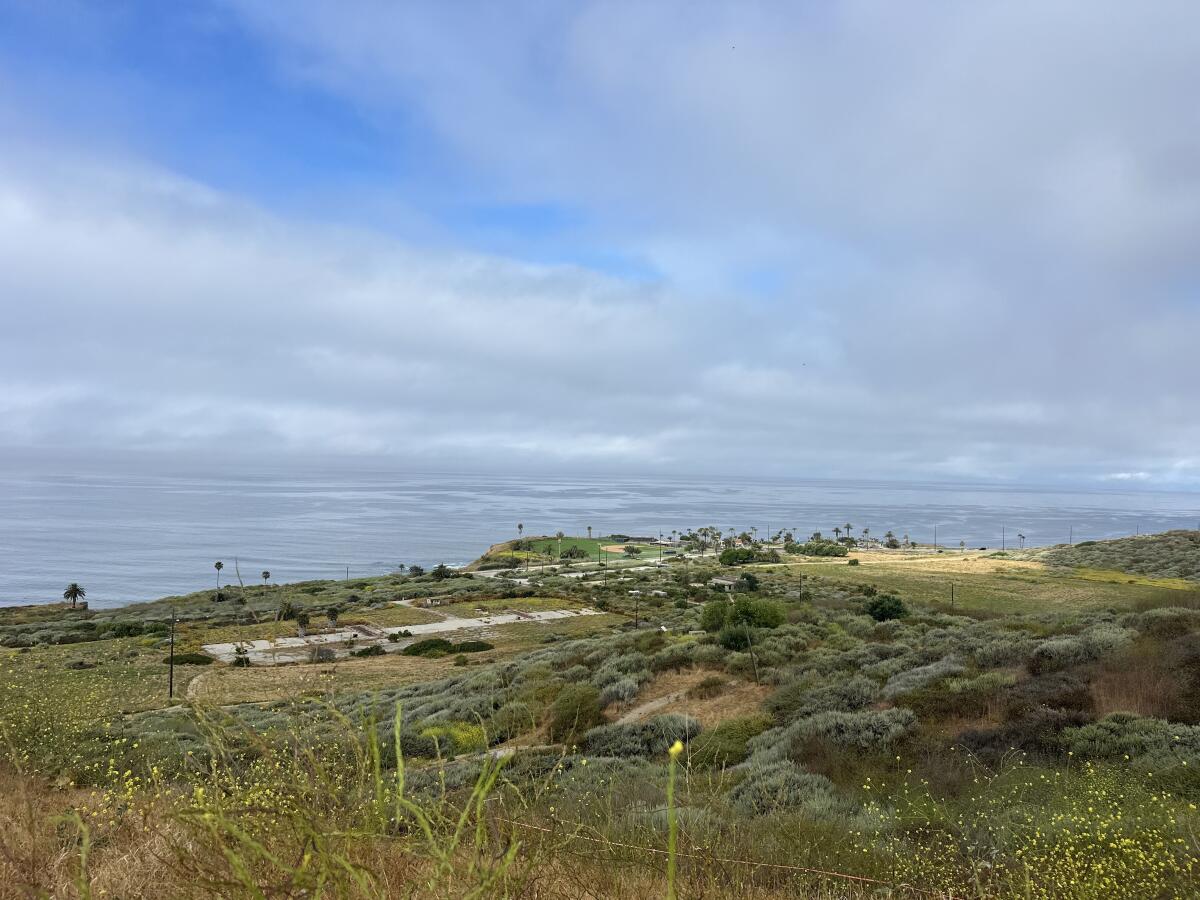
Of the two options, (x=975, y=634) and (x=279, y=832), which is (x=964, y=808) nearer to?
(x=279, y=832)

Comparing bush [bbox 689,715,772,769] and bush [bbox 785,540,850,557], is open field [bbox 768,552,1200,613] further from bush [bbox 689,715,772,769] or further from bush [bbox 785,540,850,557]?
bush [bbox 689,715,772,769]

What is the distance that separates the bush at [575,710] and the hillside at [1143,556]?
57.1 m

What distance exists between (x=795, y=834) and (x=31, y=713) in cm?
1236

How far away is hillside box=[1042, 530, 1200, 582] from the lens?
5712 centimetres

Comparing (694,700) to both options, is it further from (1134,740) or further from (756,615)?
(1134,740)

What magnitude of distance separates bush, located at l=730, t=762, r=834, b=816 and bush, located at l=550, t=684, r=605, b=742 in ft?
18.4

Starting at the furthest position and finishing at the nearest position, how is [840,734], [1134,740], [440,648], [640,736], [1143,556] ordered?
1. [1143,556]
2. [440,648]
3. [640,736]
4. [840,734]
5. [1134,740]

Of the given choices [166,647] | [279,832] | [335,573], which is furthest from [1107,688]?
[335,573]

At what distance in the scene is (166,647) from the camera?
41.8m

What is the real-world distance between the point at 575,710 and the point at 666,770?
21.6 feet

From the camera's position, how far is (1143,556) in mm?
66625

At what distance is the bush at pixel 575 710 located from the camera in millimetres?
14797

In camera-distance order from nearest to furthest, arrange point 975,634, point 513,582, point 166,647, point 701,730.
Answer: point 701,730 < point 975,634 < point 166,647 < point 513,582

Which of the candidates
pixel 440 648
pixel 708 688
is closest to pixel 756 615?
pixel 708 688
